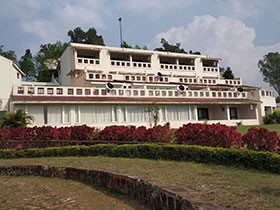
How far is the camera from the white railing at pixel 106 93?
23.1m

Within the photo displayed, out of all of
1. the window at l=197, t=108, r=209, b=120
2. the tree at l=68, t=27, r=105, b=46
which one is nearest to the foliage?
the window at l=197, t=108, r=209, b=120

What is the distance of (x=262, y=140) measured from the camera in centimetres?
919

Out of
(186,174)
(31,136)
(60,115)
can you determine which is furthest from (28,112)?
(186,174)

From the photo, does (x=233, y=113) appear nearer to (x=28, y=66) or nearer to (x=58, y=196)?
(x=58, y=196)

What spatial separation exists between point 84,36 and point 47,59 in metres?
16.0

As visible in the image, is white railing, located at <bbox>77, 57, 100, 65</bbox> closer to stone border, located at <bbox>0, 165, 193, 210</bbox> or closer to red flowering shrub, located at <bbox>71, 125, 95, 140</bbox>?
red flowering shrub, located at <bbox>71, 125, 95, 140</bbox>

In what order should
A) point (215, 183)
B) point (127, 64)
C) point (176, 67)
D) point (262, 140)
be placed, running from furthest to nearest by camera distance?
point (176, 67) < point (127, 64) < point (262, 140) < point (215, 183)

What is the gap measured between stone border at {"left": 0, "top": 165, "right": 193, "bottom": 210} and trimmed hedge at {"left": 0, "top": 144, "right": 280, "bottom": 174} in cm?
279

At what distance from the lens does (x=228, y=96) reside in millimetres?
32625

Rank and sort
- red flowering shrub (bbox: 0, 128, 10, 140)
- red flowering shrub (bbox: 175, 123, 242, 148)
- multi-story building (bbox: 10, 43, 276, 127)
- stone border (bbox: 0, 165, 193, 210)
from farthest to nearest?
multi-story building (bbox: 10, 43, 276, 127)
red flowering shrub (bbox: 0, 128, 10, 140)
red flowering shrub (bbox: 175, 123, 242, 148)
stone border (bbox: 0, 165, 193, 210)

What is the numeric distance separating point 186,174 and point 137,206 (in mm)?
1893

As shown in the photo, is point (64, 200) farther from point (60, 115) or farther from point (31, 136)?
point (60, 115)

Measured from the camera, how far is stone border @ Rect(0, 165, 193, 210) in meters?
5.67

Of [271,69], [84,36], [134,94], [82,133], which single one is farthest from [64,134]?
[271,69]
